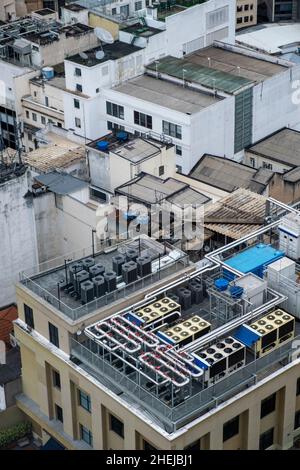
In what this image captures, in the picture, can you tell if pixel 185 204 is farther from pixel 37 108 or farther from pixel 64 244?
pixel 37 108

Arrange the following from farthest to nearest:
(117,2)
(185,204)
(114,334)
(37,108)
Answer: (117,2) → (37,108) → (185,204) → (114,334)

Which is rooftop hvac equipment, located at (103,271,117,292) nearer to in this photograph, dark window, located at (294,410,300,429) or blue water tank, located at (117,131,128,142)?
dark window, located at (294,410,300,429)

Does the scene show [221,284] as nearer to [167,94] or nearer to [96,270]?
[96,270]

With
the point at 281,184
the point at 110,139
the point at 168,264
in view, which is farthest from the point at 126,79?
the point at 168,264

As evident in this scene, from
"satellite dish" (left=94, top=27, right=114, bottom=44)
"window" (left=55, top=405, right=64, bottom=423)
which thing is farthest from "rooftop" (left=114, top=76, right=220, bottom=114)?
"window" (left=55, top=405, right=64, bottom=423)

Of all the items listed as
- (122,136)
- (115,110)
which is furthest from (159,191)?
(115,110)

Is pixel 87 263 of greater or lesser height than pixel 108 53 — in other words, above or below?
below
